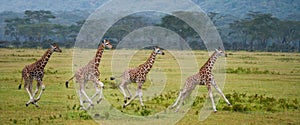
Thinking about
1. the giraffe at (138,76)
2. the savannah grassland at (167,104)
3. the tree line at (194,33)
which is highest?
the tree line at (194,33)

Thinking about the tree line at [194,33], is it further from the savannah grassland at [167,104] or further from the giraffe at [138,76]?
the giraffe at [138,76]

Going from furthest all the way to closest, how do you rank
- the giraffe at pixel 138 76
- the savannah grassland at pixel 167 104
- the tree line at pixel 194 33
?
the tree line at pixel 194 33
the giraffe at pixel 138 76
the savannah grassland at pixel 167 104

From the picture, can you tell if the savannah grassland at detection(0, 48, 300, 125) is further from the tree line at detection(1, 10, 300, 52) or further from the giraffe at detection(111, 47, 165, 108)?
the tree line at detection(1, 10, 300, 52)

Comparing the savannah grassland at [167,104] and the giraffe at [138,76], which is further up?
the giraffe at [138,76]

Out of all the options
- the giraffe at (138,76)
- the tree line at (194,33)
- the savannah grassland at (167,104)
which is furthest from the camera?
the tree line at (194,33)

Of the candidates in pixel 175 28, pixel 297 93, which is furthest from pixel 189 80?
pixel 175 28

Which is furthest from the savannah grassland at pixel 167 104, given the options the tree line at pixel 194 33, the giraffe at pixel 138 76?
the tree line at pixel 194 33

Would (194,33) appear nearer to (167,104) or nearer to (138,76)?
(167,104)

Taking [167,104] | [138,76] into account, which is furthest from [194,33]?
[138,76]

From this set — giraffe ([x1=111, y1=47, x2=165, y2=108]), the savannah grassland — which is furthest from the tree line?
giraffe ([x1=111, y1=47, x2=165, y2=108])

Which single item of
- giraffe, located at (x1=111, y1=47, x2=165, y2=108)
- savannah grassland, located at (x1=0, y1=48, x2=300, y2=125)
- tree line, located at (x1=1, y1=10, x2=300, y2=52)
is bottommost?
savannah grassland, located at (x1=0, y1=48, x2=300, y2=125)

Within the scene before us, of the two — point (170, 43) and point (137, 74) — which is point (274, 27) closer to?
point (170, 43)

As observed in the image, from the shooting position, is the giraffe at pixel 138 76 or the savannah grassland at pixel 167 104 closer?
the savannah grassland at pixel 167 104

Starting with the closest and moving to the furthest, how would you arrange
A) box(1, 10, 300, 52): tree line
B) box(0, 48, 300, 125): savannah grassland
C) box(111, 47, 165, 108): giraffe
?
box(0, 48, 300, 125): savannah grassland
box(111, 47, 165, 108): giraffe
box(1, 10, 300, 52): tree line
